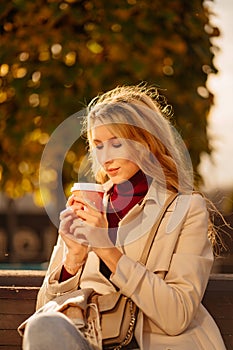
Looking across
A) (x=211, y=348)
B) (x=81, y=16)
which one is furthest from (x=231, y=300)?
(x=81, y=16)

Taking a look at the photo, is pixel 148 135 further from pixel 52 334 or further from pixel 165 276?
pixel 52 334

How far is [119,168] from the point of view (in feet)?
11.1

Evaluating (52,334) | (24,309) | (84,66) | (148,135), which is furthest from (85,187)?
(84,66)

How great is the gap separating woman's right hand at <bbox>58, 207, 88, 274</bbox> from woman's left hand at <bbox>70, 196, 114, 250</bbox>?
30mm

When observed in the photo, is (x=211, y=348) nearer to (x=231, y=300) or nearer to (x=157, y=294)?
(x=157, y=294)

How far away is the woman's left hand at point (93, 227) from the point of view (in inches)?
126

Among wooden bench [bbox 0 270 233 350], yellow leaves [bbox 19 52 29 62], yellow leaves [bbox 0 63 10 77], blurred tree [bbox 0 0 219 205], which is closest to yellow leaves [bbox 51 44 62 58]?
blurred tree [bbox 0 0 219 205]

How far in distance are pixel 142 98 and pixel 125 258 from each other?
0.48 m

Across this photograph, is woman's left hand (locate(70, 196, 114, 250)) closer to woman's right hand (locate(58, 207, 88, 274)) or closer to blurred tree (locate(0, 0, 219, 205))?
woman's right hand (locate(58, 207, 88, 274))

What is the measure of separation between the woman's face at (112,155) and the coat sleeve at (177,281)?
20 cm

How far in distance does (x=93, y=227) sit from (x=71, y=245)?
0.13 m

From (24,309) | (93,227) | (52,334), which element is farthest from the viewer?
(24,309)

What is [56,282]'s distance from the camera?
3381mm

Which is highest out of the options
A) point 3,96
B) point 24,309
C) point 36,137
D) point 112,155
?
point 112,155
